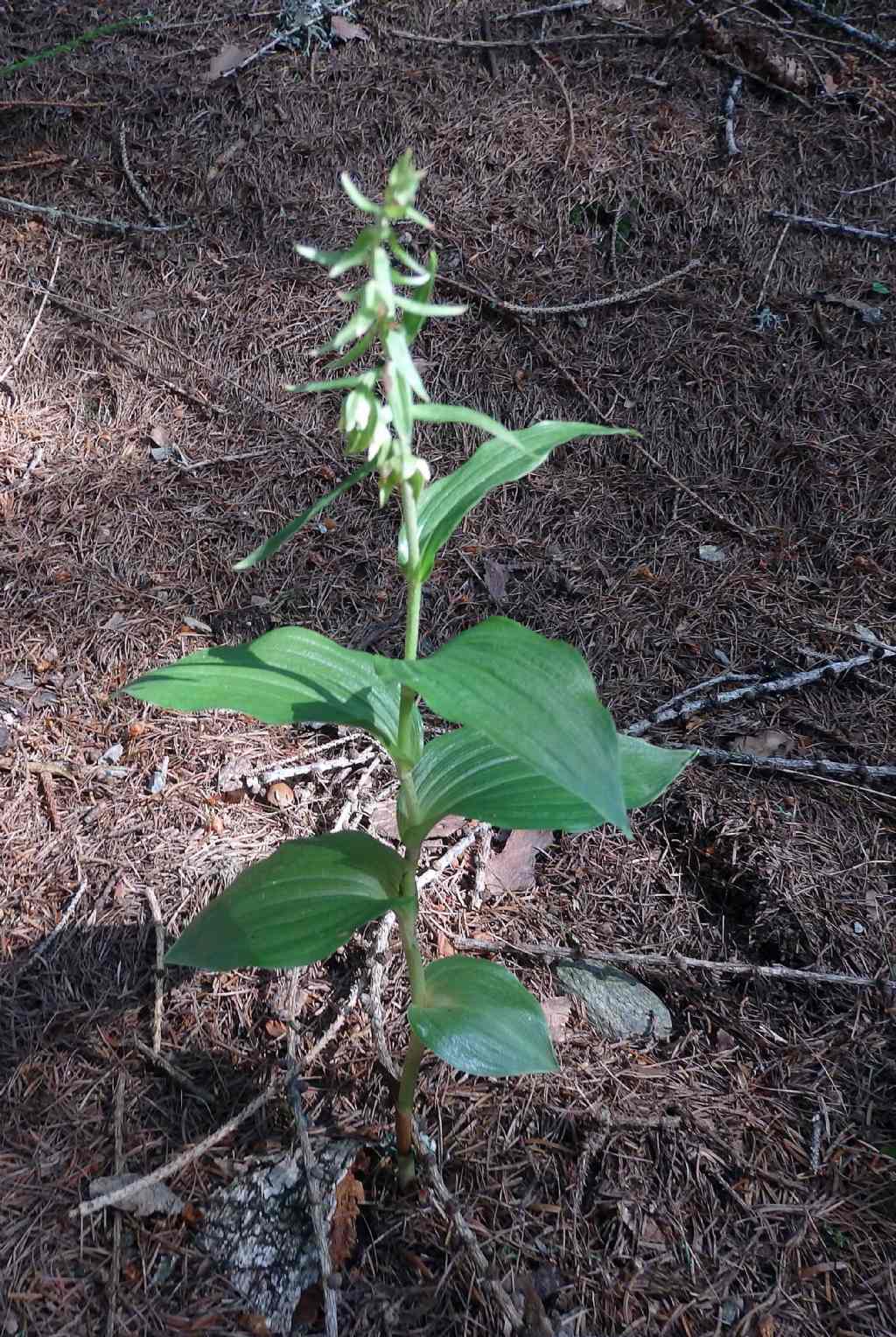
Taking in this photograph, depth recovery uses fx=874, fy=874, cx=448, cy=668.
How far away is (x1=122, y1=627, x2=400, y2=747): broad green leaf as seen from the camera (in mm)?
1604

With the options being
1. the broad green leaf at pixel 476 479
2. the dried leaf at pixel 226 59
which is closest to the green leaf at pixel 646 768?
the broad green leaf at pixel 476 479

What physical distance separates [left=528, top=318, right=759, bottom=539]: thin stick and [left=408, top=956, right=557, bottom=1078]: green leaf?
229 cm

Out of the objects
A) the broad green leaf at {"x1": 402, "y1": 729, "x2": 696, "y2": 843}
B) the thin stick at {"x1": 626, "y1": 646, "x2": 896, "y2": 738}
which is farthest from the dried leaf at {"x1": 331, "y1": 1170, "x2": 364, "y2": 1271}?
the thin stick at {"x1": 626, "y1": 646, "x2": 896, "y2": 738}

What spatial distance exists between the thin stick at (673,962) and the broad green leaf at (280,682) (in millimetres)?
962

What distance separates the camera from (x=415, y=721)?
6.23ft

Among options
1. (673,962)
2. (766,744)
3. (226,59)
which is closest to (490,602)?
(766,744)

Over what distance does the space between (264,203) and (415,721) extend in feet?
11.1

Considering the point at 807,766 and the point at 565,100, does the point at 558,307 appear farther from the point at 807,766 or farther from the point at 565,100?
the point at 807,766

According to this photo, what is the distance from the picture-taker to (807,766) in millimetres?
2818

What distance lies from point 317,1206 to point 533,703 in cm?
132

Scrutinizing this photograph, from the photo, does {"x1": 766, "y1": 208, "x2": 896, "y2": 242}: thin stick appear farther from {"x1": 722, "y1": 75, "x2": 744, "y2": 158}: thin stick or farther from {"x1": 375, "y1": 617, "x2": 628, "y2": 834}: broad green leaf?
{"x1": 375, "y1": 617, "x2": 628, "y2": 834}: broad green leaf

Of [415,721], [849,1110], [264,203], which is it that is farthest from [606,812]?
[264,203]

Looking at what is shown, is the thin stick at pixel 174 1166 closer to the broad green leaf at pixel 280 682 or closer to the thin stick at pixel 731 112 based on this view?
the broad green leaf at pixel 280 682

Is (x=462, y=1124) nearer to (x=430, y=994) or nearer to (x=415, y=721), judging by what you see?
(x=430, y=994)
